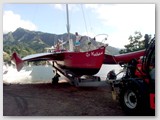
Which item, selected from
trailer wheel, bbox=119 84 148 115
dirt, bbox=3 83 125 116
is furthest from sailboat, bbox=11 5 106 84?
trailer wheel, bbox=119 84 148 115

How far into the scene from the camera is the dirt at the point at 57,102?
3596 millimetres

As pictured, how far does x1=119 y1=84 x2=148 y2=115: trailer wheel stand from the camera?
322cm

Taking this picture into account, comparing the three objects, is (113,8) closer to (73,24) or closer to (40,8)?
(73,24)

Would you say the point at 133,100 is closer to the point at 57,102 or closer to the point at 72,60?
the point at 57,102

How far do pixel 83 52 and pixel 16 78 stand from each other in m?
1.23

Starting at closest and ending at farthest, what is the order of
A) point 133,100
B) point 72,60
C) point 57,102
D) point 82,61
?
point 133,100 < point 57,102 < point 82,61 < point 72,60

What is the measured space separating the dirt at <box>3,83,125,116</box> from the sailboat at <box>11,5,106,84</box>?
377 mm

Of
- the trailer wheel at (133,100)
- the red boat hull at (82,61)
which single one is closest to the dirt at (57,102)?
the trailer wheel at (133,100)

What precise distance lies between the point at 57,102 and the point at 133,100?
114 centimetres

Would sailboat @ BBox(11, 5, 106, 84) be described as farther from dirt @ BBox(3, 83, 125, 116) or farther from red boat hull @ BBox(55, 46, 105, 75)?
dirt @ BBox(3, 83, 125, 116)

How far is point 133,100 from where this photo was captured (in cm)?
339

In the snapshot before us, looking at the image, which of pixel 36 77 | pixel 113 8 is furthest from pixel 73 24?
pixel 36 77

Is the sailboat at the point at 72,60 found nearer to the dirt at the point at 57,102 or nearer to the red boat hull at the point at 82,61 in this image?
the red boat hull at the point at 82,61

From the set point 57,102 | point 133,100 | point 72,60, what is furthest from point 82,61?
point 133,100
